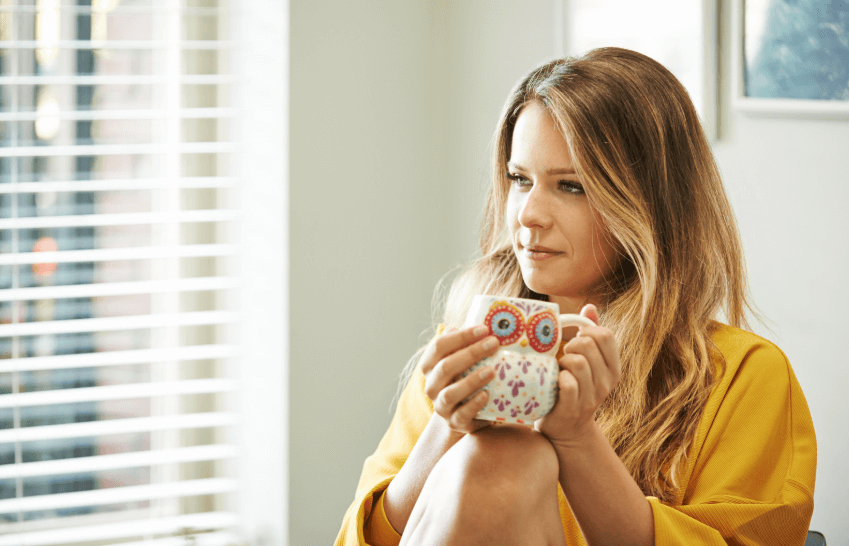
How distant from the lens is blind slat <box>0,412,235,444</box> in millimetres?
1731

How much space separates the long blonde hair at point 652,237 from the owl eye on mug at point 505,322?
1.24 ft

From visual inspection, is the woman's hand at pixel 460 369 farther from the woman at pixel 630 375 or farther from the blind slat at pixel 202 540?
the blind slat at pixel 202 540

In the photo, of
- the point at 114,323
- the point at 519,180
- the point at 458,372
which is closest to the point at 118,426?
the point at 114,323

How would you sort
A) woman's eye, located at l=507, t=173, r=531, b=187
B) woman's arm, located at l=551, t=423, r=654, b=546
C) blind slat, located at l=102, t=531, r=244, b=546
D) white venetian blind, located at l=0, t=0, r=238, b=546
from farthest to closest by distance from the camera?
blind slat, located at l=102, t=531, r=244, b=546 → white venetian blind, located at l=0, t=0, r=238, b=546 → woman's eye, located at l=507, t=173, r=531, b=187 → woman's arm, located at l=551, t=423, r=654, b=546

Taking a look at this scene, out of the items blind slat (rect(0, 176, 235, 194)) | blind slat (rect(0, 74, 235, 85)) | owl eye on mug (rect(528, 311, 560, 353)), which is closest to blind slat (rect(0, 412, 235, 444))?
blind slat (rect(0, 176, 235, 194))

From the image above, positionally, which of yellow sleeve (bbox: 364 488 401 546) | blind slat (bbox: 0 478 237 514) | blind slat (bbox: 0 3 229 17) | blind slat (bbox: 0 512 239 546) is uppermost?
blind slat (bbox: 0 3 229 17)

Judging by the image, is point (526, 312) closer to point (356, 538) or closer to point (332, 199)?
point (356, 538)

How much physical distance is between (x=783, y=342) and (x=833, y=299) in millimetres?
127

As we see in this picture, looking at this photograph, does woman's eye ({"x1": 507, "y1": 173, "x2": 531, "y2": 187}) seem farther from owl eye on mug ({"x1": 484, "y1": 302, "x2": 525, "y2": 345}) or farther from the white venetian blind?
the white venetian blind

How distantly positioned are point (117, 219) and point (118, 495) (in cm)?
69

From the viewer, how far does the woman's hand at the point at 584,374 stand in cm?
77

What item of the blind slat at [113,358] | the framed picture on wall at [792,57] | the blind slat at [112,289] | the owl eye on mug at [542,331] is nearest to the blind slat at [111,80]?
the blind slat at [112,289]

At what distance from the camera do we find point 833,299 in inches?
53.1

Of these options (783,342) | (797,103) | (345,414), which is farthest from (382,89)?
(783,342)
